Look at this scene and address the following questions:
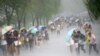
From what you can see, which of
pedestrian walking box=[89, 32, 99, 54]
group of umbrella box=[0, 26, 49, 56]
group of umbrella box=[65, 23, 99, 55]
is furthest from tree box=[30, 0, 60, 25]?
pedestrian walking box=[89, 32, 99, 54]

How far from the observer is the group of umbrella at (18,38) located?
3729 millimetres

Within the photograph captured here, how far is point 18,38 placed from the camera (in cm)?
373

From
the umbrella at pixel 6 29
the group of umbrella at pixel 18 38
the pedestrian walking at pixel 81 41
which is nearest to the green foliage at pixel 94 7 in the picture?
the pedestrian walking at pixel 81 41

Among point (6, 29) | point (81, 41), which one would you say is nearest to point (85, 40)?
point (81, 41)

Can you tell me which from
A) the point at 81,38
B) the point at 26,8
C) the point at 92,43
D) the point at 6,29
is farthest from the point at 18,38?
Result: the point at 92,43

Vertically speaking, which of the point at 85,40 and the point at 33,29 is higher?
the point at 33,29

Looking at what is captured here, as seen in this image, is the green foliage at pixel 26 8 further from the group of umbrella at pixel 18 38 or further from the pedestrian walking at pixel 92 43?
the pedestrian walking at pixel 92 43

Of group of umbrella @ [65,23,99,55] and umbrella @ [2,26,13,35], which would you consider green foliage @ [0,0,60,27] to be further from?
group of umbrella @ [65,23,99,55]

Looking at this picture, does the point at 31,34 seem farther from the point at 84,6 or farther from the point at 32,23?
the point at 84,6

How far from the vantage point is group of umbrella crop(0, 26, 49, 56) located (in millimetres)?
3729

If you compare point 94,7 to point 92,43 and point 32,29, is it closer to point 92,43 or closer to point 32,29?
point 92,43

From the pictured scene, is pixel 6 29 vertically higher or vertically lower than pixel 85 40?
higher

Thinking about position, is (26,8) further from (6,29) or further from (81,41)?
(81,41)

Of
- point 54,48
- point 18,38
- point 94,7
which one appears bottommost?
point 54,48
